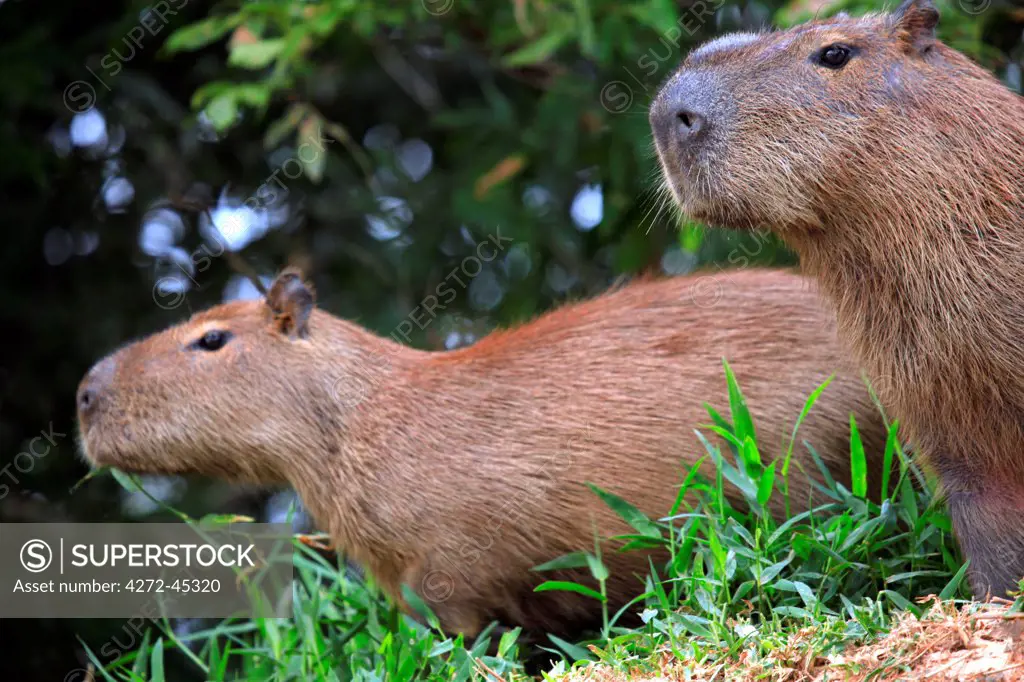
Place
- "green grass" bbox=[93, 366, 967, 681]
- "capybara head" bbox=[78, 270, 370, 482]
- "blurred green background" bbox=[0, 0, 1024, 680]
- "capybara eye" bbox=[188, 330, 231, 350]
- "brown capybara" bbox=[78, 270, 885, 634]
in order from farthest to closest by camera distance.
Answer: "blurred green background" bbox=[0, 0, 1024, 680]
"capybara eye" bbox=[188, 330, 231, 350]
"capybara head" bbox=[78, 270, 370, 482]
"brown capybara" bbox=[78, 270, 885, 634]
"green grass" bbox=[93, 366, 967, 681]

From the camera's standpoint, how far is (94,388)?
4.90 m

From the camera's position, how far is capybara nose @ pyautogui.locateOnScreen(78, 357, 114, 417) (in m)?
4.89

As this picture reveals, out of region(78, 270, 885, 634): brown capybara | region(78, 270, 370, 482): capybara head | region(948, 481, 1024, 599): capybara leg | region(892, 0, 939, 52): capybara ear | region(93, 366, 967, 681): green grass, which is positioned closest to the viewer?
region(948, 481, 1024, 599): capybara leg

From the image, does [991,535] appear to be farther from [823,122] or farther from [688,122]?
[688,122]

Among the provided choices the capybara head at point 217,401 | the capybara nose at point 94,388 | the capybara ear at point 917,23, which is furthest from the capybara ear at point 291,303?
the capybara ear at point 917,23

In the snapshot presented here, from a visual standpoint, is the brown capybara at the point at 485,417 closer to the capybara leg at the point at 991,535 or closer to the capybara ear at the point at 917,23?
the capybara leg at the point at 991,535

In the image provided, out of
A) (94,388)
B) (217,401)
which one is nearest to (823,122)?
(217,401)

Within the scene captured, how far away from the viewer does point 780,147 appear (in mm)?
3514

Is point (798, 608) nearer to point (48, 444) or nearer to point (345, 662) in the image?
point (345, 662)

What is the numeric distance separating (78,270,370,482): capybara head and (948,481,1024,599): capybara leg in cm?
235

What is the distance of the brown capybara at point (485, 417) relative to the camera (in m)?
4.37

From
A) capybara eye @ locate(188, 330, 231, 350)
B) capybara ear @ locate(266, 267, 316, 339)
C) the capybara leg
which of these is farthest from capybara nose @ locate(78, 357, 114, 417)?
the capybara leg

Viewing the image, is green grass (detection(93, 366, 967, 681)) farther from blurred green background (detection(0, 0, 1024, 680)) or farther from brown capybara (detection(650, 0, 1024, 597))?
blurred green background (detection(0, 0, 1024, 680))

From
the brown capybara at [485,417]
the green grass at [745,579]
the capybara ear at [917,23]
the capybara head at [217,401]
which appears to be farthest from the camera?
the capybara head at [217,401]
